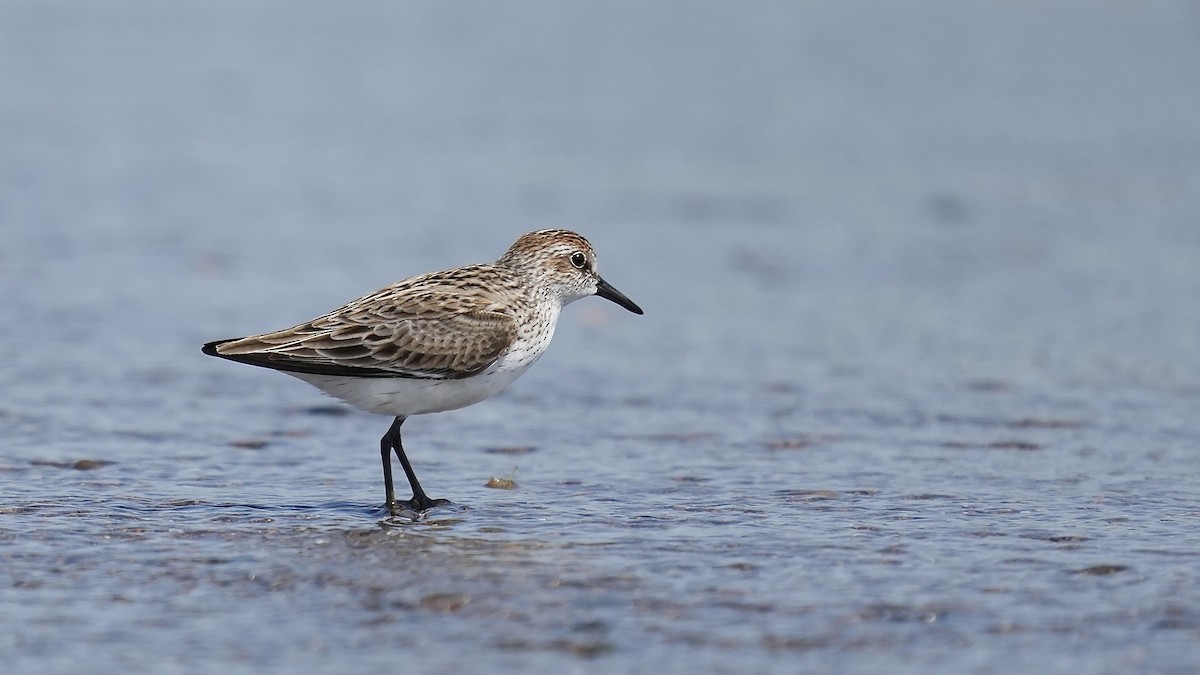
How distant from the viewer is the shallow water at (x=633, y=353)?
606 centimetres

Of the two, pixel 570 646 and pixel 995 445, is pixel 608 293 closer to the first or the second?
pixel 995 445

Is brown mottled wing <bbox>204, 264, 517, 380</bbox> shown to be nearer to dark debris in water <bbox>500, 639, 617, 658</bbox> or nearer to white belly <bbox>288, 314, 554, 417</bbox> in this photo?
white belly <bbox>288, 314, 554, 417</bbox>

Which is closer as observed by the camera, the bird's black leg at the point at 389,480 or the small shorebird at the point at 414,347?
the small shorebird at the point at 414,347

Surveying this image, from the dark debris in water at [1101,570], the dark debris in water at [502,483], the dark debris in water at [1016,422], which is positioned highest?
the dark debris in water at [1016,422]

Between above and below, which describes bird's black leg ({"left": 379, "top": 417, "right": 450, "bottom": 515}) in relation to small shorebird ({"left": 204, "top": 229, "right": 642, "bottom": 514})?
below

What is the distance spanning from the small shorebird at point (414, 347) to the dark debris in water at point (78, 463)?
101cm

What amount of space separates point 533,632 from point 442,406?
249cm

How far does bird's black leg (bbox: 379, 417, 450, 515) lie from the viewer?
7.96 meters

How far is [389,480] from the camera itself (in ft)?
26.3

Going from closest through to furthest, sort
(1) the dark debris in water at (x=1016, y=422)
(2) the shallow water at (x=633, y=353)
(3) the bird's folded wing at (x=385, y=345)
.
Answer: (2) the shallow water at (x=633, y=353), (3) the bird's folded wing at (x=385, y=345), (1) the dark debris in water at (x=1016, y=422)

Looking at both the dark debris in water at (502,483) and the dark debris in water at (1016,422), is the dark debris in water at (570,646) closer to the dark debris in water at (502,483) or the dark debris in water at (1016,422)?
the dark debris in water at (502,483)

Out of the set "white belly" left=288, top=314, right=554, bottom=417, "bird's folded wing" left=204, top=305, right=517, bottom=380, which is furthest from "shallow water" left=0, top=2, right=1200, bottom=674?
"bird's folded wing" left=204, top=305, right=517, bottom=380

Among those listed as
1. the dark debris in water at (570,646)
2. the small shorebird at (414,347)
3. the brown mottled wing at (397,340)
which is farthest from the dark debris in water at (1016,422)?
the dark debris in water at (570,646)

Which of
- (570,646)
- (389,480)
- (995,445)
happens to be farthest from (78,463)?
(995,445)
